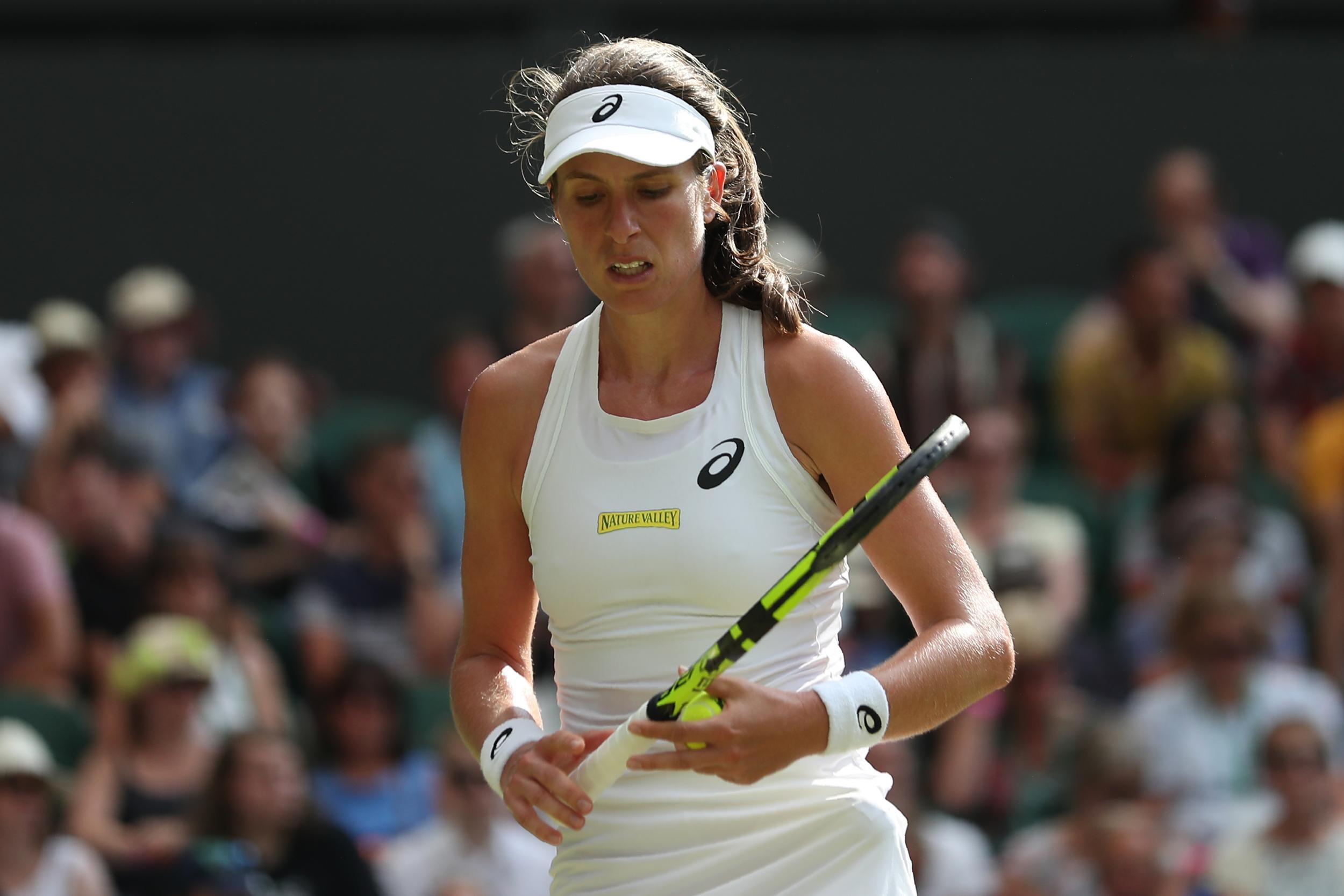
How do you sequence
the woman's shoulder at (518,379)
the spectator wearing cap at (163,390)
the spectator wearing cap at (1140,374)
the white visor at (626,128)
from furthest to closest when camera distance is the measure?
the spectator wearing cap at (163,390), the spectator wearing cap at (1140,374), the woman's shoulder at (518,379), the white visor at (626,128)

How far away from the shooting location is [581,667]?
2832 millimetres

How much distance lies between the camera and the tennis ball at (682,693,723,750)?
2.50 meters

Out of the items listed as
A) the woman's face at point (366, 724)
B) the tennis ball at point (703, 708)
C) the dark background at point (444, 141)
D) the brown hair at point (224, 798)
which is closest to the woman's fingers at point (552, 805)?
the tennis ball at point (703, 708)

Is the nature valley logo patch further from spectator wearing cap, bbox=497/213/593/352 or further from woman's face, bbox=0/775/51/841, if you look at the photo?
spectator wearing cap, bbox=497/213/593/352

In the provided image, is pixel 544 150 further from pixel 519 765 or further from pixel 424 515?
pixel 424 515

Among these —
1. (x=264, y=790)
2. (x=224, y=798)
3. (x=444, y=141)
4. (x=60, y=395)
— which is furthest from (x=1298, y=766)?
(x=444, y=141)

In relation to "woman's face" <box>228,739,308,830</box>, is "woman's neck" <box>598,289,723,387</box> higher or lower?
higher

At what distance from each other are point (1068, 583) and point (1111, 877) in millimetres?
1610

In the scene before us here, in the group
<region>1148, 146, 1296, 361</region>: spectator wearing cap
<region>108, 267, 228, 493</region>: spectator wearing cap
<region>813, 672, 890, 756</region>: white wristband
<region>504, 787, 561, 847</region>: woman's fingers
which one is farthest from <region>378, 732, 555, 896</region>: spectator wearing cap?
<region>1148, 146, 1296, 361</region>: spectator wearing cap

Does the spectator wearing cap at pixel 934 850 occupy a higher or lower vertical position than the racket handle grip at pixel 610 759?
lower

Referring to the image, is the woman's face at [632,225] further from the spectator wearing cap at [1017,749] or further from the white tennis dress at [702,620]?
the spectator wearing cap at [1017,749]

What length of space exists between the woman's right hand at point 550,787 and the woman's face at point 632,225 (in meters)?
0.62

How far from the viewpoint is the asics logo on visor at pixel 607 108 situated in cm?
274

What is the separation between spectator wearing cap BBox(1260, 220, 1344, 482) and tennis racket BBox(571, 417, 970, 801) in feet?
18.7
